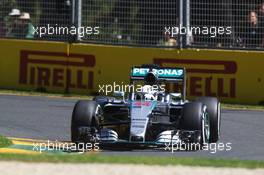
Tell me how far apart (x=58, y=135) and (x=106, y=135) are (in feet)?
5.19

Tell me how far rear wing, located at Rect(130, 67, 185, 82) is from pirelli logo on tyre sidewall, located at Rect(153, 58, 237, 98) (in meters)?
5.28

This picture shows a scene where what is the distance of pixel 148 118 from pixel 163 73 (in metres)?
1.07

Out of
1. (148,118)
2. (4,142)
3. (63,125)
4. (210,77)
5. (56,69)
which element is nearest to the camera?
(148,118)

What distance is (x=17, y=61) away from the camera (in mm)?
19297

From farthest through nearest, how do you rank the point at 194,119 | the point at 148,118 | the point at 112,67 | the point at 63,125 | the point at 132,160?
the point at 112,67 < the point at 63,125 < the point at 148,118 < the point at 194,119 < the point at 132,160

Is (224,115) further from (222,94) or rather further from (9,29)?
(9,29)

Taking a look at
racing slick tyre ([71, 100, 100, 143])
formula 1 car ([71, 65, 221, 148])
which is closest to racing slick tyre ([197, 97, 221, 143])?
formula 1 car ([71, 65, 221, 148])

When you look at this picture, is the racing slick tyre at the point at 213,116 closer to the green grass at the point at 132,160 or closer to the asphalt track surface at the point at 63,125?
the asphalt track surface at the point at 63,125

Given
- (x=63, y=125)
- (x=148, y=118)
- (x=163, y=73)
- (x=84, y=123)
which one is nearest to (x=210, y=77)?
(x=63, y=125)

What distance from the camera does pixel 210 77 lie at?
57.5 ft

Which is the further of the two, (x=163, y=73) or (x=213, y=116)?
(x=163, y=73)

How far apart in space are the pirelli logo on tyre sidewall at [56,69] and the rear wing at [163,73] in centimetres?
648

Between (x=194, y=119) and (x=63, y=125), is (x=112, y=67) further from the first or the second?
(x=194, y=119)

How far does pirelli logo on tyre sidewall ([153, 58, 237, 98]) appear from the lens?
17375mm
